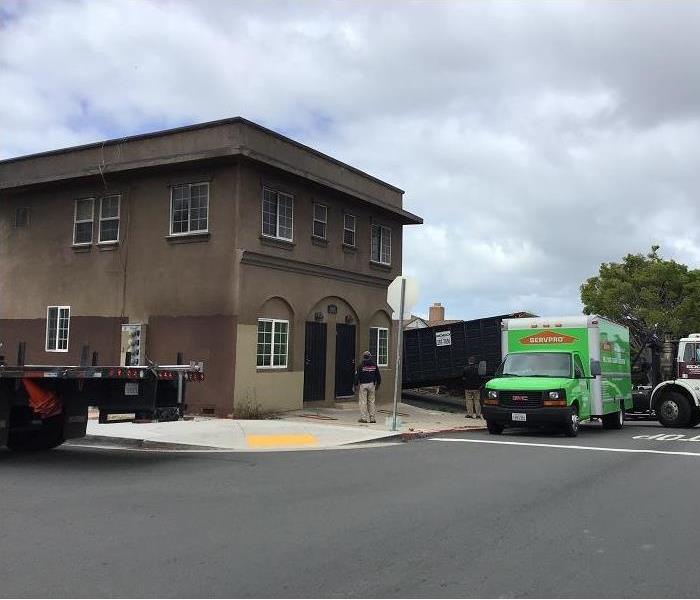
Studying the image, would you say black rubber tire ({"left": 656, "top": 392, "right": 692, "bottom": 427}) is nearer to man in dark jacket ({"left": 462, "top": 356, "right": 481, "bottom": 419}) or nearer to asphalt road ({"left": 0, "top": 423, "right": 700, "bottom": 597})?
man in dark jacket ({"left": 462, "top": 356, "right": 481, "bottom": 419})

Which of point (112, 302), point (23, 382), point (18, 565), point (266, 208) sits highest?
point (266, 208)

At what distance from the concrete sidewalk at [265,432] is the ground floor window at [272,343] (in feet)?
4.59

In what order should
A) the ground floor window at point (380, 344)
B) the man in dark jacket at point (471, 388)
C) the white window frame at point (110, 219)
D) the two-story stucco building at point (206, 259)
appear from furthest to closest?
the ground floor window at point (380, 344) < the man in dark jacket at point (471, 388) < the white window frame at point (110, 219) < the two-story stucco building at point (206, 259)

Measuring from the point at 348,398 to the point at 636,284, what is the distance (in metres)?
26.0

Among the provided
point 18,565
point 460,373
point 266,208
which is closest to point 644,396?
point 460,373

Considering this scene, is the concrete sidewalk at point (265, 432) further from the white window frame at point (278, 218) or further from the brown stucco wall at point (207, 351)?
the white window frame at point (278, 218)

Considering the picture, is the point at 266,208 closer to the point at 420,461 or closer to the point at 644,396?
the point at 420,461

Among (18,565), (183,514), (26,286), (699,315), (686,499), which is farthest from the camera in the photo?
(699,315)

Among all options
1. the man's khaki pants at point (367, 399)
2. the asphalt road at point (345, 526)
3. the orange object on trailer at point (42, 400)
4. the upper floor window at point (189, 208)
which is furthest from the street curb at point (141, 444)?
the upper floor window at point (189, 208)

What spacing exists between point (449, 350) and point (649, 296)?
1994cm

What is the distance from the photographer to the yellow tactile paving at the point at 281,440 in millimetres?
12688

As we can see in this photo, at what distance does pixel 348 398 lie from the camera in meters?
20.9

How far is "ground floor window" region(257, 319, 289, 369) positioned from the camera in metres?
17.8

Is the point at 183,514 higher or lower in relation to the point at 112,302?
lower
